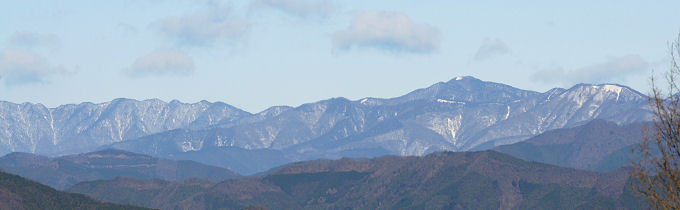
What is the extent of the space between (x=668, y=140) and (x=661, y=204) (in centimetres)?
483

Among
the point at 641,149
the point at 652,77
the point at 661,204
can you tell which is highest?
the point at 652,77

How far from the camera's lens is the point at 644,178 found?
2618 inches

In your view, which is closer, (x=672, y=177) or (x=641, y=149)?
(x=672, y=177)

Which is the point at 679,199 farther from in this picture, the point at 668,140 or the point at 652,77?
the point at 652,77

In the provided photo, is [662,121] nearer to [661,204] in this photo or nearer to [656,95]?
[656,95]

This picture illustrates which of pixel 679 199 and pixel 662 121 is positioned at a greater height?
pixel 662 121

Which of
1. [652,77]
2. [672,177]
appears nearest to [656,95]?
[652,77]

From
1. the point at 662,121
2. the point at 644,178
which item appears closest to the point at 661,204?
the point at 644,178

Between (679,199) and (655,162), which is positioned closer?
(679,199)

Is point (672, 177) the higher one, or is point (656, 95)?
point (656, 95)

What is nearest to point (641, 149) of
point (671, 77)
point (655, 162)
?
point (655, 162)

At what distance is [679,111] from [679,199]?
734cm

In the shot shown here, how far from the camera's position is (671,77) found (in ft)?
213

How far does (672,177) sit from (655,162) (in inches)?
172
